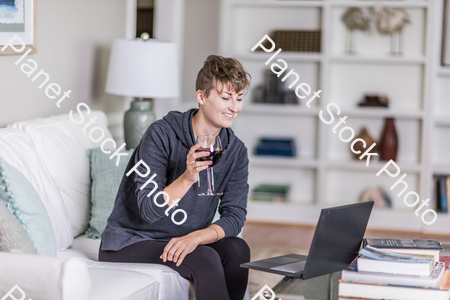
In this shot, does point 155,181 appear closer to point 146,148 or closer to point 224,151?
point 146,148

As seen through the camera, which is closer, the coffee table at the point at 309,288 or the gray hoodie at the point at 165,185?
the coffee table at the point at 309,288

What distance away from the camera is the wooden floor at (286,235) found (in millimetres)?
3914

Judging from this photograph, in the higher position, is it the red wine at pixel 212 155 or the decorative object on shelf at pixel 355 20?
the decorative object on shelf at pixel 355 20

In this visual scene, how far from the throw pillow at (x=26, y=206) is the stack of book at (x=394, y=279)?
910 millimetres

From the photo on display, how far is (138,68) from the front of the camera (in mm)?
3104

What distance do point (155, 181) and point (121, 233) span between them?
0.24 m

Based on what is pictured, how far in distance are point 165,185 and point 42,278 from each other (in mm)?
688

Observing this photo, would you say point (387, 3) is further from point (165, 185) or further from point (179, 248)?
point (179, 248)

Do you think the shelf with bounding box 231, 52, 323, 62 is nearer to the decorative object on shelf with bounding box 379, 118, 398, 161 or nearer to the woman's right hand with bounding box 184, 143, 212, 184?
the decorative object on shelf with bounding box 379, 118, 398, 161

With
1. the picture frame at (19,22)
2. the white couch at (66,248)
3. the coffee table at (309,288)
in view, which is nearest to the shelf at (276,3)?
the white couch at (66,248)

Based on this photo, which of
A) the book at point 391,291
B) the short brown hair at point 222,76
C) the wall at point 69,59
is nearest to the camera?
the book at point 391,291

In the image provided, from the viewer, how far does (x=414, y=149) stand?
441 centimetres

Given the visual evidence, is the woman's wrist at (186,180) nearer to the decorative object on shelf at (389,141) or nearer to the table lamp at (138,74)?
the table lamp at (138,74)

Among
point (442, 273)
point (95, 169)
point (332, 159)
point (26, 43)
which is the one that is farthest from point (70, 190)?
point (332, 159)
